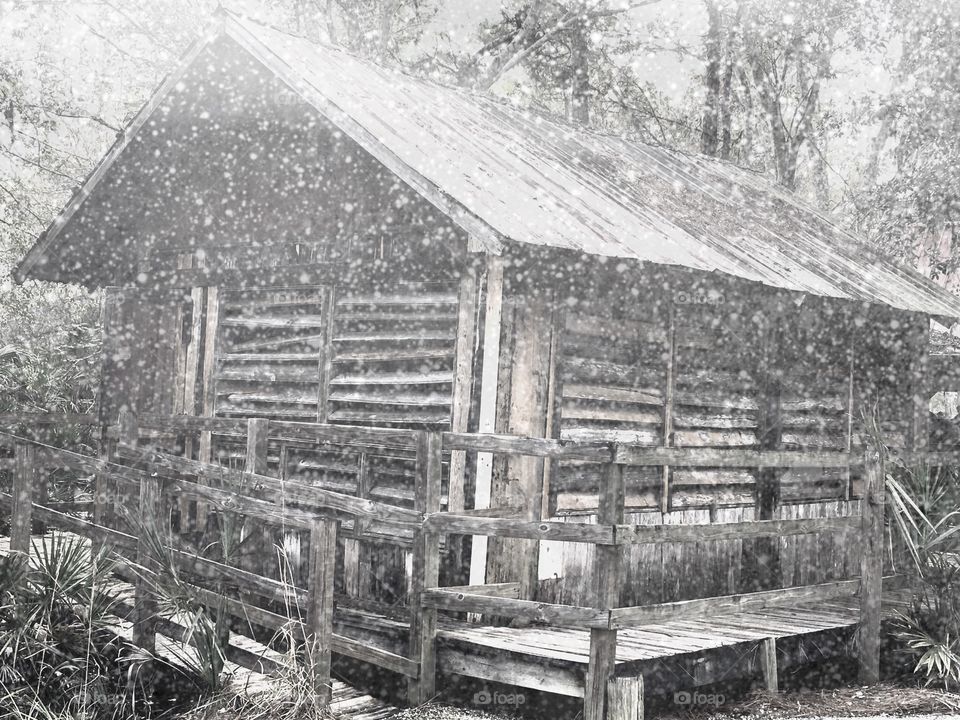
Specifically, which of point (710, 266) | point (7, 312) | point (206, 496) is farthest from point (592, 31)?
point (206, 496)

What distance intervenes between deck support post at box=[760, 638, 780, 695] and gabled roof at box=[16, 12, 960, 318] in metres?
2.85

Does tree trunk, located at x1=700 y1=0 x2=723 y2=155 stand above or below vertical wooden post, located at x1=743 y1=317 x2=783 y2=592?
above

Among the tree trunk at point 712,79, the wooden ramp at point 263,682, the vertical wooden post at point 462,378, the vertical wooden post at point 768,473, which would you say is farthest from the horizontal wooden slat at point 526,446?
the tree trunk at point 712,79

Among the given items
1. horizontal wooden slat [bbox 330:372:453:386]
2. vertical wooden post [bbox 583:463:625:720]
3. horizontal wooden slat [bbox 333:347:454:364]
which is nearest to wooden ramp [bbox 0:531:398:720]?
vertical wooden post [bbox 583:463:625:720]

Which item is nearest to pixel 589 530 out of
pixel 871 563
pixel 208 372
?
pixel 871 563

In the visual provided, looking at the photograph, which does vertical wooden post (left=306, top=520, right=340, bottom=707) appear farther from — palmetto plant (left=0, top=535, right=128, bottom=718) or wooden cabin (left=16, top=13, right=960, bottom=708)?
wooden cabin (left=16, top=13, right=960, bottom=708)

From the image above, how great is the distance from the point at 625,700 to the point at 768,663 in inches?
75.5

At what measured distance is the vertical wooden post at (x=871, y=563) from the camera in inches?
310

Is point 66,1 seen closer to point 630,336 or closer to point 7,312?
point 7,312

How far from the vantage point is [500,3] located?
2725cm

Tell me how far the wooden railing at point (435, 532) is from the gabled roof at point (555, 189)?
167 centimetres

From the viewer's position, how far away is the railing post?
6656 millimetres

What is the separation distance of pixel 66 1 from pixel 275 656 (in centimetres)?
2321

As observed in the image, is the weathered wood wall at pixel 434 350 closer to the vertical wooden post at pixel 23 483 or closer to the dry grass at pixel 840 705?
the dry grass at pixel 840 705
